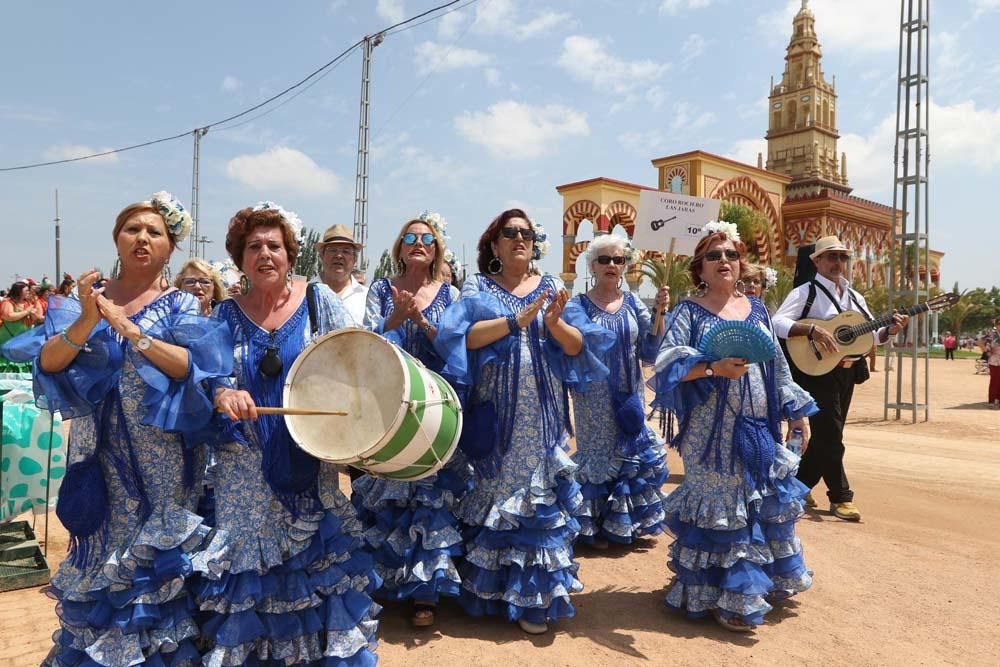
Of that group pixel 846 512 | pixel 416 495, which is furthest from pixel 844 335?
pixel 416 495

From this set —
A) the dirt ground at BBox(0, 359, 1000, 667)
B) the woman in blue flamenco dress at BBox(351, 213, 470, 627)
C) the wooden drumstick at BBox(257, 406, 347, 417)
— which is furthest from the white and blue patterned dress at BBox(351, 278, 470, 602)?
the wooden drumstick at BBox(257, 406, 347, 417)

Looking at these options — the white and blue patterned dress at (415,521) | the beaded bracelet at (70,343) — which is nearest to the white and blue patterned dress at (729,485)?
the white and blue patterned dress at (415,521)

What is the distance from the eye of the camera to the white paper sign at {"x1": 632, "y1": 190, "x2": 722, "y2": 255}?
194 inches

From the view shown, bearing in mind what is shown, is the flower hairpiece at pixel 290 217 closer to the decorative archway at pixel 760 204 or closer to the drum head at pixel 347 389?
the drum head at pixel 347 389

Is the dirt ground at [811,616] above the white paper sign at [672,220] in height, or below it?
below

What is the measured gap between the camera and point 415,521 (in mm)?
3449

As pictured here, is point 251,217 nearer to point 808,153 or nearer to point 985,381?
point 985,381

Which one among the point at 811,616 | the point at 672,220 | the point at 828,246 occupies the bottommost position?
the point at 811,616

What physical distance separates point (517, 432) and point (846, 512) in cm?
338

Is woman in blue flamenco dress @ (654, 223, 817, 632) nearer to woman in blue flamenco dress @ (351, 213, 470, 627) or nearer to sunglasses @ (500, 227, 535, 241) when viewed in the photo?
sunglasses @ (500, 227, 535, 241)

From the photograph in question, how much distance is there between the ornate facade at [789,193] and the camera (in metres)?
24.8

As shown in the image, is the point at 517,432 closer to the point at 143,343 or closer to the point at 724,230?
the point at 724,230

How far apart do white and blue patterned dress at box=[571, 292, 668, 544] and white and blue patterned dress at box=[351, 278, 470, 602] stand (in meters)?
1.35

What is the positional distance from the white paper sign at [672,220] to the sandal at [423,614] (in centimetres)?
284
